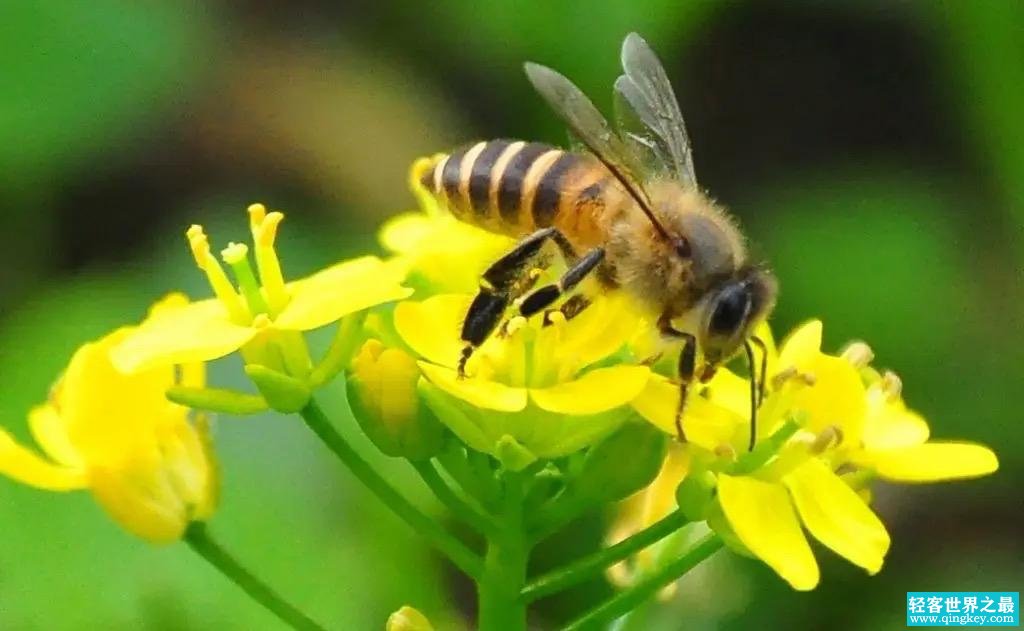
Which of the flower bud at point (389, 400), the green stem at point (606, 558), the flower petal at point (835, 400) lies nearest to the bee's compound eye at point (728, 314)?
the flower petal at point (835, 400)

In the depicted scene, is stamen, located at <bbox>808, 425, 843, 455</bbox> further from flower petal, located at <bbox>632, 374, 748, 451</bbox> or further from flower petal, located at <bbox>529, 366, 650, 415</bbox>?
flower petal, located at <bbox>529, 366, 650, 415</bbox>

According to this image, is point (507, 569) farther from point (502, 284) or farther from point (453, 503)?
point (502, 284)

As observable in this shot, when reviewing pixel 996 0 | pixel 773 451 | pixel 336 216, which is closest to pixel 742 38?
pixel 996 0

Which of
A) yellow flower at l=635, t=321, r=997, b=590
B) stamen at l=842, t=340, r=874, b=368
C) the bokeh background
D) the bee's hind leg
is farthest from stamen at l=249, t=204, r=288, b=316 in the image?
the bokeh background

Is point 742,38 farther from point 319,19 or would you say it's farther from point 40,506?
point 40,506

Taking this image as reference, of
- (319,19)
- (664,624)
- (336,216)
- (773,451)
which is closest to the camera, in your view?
(773,451)

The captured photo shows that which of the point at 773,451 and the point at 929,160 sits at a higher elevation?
the point at 929,160

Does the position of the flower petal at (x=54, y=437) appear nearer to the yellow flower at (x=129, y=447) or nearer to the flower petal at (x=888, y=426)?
the yellow flower at (x=129, y=447)
